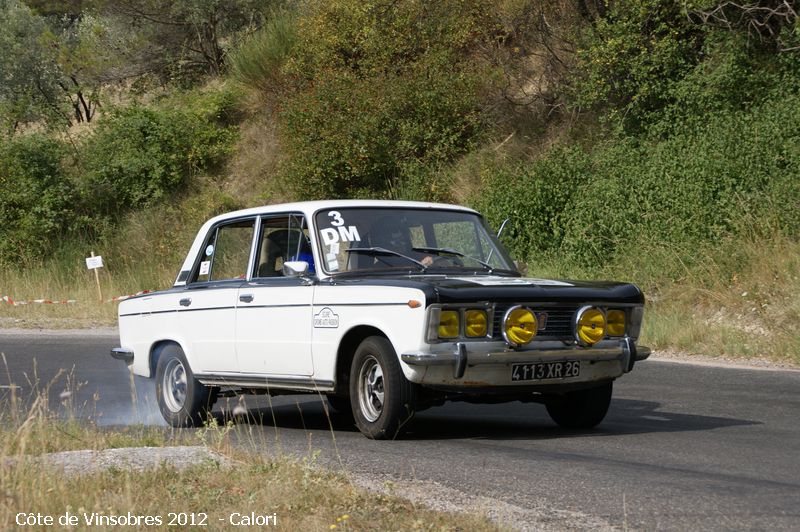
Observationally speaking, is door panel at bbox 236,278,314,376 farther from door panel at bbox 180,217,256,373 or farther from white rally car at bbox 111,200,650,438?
door panel at bbox 180,217,256,373

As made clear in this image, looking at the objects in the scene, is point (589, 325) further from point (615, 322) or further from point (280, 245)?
point (280, 245)

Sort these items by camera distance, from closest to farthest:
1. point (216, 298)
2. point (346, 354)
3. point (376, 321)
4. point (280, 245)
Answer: point (376, 321)
point (346, 354)
point (280, 245)
point (216, 298)

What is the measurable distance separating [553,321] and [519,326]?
0.39 metres

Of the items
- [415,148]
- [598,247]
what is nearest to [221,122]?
[415,148]

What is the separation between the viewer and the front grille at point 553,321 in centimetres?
821

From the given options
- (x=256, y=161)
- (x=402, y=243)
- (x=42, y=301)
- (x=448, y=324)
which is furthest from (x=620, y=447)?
(x=256, y=161)

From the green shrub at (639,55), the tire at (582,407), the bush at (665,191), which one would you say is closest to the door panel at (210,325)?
the tire at (582,407)

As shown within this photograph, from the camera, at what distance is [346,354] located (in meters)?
8.80

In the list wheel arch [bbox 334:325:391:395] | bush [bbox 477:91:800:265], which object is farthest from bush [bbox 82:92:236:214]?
wheel arch [bbox 334:325:391:395]

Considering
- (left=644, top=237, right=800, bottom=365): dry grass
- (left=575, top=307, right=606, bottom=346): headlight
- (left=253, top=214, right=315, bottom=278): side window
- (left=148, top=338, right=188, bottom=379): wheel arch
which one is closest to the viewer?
(left=575, top=307, right=606, bottom=346): headlight

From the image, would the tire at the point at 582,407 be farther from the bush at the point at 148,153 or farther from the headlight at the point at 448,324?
the bush at the point at 148,153

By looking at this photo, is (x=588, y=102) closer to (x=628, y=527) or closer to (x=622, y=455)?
(x=622, y=455)

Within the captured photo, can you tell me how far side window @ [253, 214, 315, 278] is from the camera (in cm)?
952

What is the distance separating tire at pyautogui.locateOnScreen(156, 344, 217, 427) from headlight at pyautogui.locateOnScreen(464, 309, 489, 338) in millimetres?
2930
